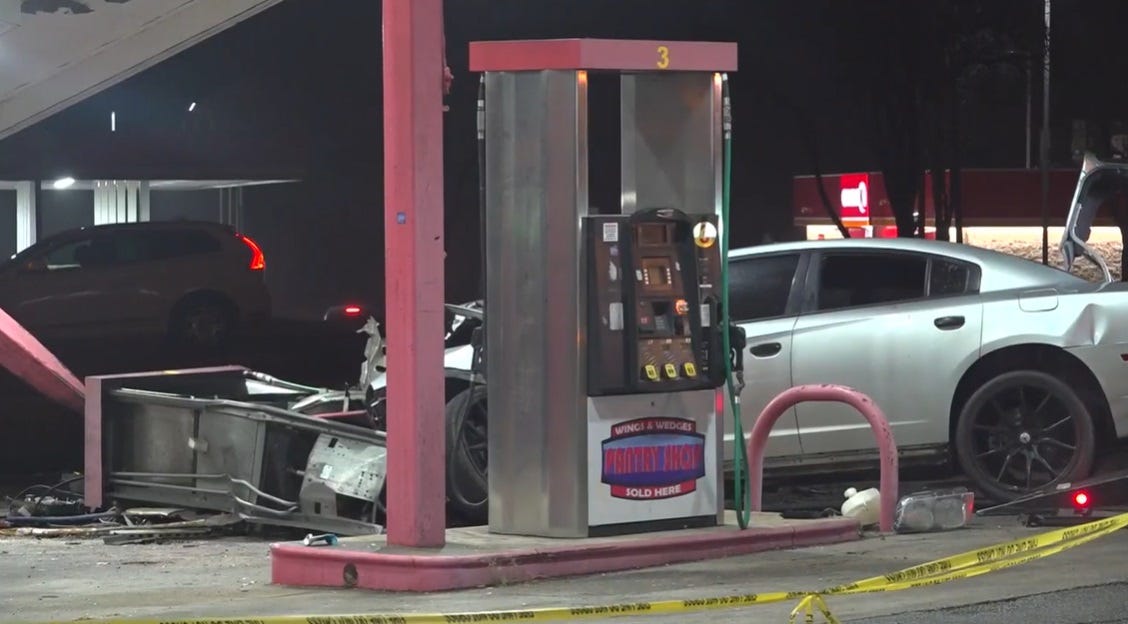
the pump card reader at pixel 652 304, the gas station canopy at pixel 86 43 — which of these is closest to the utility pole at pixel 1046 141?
the gas station canopy at pixel 86 43

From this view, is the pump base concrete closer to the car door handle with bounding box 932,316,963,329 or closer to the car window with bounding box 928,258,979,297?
the car door handle with bounding box 932,316,963,329

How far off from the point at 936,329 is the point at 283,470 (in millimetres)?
3942

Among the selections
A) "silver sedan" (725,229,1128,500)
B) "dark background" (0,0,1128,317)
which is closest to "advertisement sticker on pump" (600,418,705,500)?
"silver sedan" (725,229,1128,500)

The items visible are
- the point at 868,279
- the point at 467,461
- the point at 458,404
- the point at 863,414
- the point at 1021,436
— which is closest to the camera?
the point at 863,414

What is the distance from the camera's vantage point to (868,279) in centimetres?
1012

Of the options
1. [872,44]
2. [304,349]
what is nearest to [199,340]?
[304,349]

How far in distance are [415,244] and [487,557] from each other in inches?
56.4

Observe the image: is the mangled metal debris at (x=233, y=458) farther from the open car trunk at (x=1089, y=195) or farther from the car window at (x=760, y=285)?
the open car trunk at (x=1089, y=195)

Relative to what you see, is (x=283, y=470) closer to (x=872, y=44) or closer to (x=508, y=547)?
(x=508, y=547)

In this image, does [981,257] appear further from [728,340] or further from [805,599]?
[805,599]

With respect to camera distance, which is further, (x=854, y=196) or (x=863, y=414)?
(x=854, y=196)

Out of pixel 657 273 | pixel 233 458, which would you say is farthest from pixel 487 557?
pixel 233 458

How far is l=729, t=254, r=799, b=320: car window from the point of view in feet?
33.5

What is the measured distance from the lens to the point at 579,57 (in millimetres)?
7645
